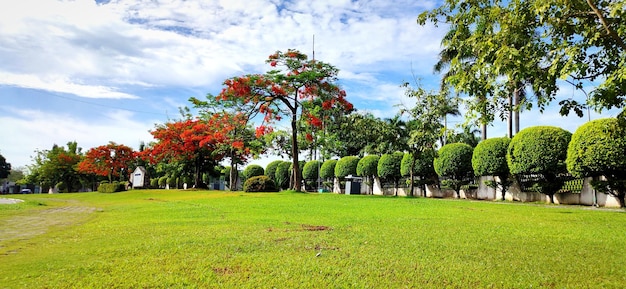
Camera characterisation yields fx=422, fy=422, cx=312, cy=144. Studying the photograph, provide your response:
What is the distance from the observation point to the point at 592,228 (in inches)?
355

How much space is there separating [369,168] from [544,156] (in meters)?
15.8

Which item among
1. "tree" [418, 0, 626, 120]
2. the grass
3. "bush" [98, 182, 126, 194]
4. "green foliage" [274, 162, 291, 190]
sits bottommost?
"bush" [98, 182, 126, 194]

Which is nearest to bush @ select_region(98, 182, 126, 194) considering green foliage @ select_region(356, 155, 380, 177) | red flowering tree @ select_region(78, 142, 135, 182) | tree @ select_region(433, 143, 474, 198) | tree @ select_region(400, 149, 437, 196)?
red flowering tree @ select_region(78, 142, 135, 182)

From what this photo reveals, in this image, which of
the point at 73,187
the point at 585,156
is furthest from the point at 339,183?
the point at 73,187

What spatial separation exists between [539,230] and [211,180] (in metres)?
55.2

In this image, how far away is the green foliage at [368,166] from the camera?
3231cm

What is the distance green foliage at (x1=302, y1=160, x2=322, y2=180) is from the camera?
40875mm

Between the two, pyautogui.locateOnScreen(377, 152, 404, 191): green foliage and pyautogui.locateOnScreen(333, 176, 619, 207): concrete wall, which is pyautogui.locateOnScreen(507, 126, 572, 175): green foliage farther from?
pyautogui.locateOnScreen(377, 152, 404, 191): green foliage

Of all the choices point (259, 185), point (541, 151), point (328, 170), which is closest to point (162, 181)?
point (328, 170)

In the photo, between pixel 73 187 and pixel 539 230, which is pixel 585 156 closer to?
pixel 539 230

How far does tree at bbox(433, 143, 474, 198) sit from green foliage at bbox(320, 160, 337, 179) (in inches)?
560

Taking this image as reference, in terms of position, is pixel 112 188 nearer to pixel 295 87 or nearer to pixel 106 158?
pixel 106 158

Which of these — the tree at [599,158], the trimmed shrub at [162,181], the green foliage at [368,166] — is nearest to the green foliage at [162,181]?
the trimmed shrub at [162,181]

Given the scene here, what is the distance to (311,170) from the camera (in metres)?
41.2
